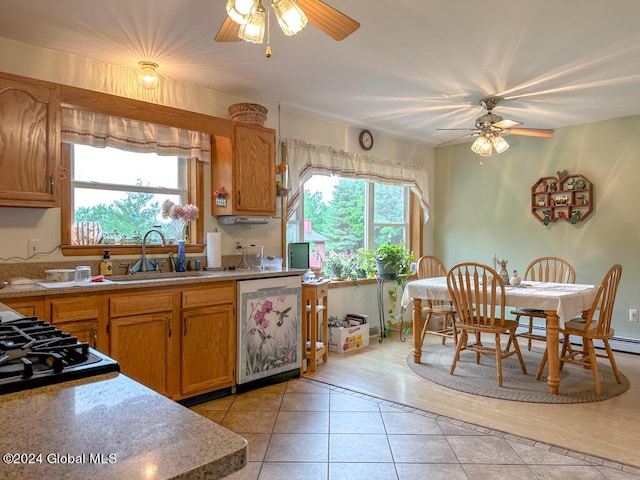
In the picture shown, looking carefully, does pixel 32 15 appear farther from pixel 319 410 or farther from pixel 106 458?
pixel 319 410

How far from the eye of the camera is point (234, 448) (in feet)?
2.27

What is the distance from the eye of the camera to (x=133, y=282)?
8.72ft

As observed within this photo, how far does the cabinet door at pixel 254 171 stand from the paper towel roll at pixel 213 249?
0.88 feet

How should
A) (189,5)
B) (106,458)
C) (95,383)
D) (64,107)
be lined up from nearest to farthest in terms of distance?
(106,458) < (95,383) < (189,5) < (64,107)

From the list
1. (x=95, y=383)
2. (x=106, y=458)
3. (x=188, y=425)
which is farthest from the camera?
(x=95, y=383)

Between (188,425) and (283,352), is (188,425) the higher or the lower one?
the higher one

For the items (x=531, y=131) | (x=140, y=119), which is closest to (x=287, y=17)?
(x=140, y=119)

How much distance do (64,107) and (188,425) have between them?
264cm

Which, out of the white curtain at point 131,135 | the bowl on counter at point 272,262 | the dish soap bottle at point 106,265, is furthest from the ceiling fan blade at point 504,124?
the dish soap bottle at point 106,265

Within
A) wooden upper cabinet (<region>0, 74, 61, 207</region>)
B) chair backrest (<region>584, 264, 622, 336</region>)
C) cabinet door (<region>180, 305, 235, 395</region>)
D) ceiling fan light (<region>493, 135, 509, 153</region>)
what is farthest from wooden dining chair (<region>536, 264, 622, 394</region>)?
wooden upper cabinet (<region>0, 74, 61, 207</region>)

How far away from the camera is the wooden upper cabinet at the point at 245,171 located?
3.50 metres

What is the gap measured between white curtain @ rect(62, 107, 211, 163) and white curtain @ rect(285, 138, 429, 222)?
91cm

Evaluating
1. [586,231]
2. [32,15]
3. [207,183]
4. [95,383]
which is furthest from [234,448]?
[586,231]

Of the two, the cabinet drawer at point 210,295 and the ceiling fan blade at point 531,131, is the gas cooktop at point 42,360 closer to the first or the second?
the cabinet drawer at point 210,295
